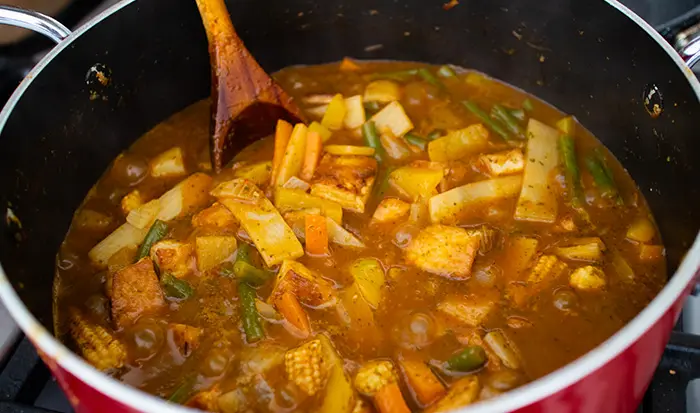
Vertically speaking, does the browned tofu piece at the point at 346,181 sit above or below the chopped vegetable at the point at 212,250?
above

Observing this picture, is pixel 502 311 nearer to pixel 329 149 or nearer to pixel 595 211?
pixel 595 211

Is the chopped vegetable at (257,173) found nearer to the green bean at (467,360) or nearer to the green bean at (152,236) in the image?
the green bean at (152,236)

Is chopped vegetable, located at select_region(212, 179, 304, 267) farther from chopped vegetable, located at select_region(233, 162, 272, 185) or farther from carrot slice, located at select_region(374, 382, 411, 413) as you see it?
carrot slice, located at select_region(374, 382, 411, 413)

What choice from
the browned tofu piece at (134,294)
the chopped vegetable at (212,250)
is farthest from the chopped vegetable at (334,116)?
the browned tofu piece at (134,294)

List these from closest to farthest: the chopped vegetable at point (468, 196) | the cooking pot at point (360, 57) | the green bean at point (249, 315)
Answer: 1. the cooking pot at point (360, 57)
2. the green bean at point (249, 315)
3. the chopped vegetable at point (468, 196)

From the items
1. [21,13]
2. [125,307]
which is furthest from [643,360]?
[21,13]

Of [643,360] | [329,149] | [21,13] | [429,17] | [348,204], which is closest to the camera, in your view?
[643,360]
